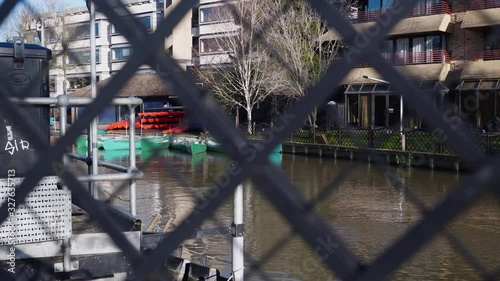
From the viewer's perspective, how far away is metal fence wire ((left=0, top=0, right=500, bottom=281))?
0.73m

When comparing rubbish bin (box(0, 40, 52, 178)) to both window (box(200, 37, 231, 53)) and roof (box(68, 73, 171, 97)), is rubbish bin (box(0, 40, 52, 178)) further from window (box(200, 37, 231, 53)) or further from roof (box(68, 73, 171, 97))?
roof (box(68, 73, 171, 97))

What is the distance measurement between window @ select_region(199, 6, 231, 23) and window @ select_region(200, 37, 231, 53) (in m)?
0.62

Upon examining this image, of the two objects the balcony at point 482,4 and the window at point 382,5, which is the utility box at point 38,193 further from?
the balcony at point 482,4

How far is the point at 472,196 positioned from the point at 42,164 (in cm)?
68

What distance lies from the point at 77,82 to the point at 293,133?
159 inches

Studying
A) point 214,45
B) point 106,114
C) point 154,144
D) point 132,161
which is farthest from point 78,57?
point 106,114

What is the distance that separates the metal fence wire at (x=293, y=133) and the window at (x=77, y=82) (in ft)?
11.0

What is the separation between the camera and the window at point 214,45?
7.94 feet

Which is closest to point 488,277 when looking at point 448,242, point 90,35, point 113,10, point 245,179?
point 448,242

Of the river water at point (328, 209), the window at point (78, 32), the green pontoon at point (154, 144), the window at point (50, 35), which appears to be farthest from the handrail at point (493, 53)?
the window at point (50, 35)

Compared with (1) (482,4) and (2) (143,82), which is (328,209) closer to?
(2) (143,82)

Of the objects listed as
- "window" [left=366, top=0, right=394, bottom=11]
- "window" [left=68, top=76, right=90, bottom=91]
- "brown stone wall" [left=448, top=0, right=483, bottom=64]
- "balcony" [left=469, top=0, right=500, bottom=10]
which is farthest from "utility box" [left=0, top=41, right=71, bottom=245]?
"balcony" [left=469, top=0, right=500, bottom=10]

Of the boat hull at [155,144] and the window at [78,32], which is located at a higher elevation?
the window at [78,32]

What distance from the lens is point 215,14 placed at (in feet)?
5.27
